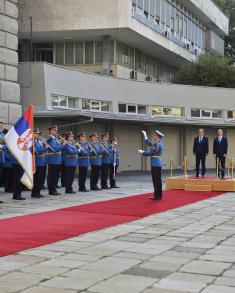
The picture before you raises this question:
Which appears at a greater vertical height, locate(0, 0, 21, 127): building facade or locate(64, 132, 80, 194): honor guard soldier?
locate(0, 0, 21, 127): building facade

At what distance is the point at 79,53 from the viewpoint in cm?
3166

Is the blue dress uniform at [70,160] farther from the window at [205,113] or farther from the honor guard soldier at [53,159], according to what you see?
the window at [205,113]

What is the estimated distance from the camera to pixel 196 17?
141 ft

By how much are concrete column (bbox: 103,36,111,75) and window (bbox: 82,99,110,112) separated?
11.1ft

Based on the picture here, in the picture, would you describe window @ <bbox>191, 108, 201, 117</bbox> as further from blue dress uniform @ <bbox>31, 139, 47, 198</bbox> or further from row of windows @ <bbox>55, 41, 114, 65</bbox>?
blue dress uniform @ <bbox>31, 139, 47, 198</bbox>

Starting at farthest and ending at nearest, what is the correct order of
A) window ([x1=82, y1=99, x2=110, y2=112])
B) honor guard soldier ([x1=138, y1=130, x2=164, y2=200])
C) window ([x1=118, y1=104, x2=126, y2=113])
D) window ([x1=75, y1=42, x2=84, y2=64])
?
window ([x1=75, y1=42, x2=84, y2=64]), window ([x1=118, y1=104, x2=126, y2=113]), window ([x1=82, y1=99, x2=110, y2=112]), honor guard soldier ([x1=138, y1=130, x2=164, y2=200])

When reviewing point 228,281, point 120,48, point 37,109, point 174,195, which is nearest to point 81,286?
point 228,281

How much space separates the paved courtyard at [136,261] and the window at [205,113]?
71.4 feet

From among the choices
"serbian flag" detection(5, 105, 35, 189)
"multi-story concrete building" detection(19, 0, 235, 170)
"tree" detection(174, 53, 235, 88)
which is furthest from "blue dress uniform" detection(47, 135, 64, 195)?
"tree" detection(174, 53, 235, 88)

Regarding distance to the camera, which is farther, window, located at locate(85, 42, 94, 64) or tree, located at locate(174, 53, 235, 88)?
tree, located at locate(174, 53, 235, 88)

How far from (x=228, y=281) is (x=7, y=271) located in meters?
2.51

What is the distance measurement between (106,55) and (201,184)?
14.4 m

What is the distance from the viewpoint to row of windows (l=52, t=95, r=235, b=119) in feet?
81.6

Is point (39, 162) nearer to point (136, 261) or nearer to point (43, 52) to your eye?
point (136, 261)
